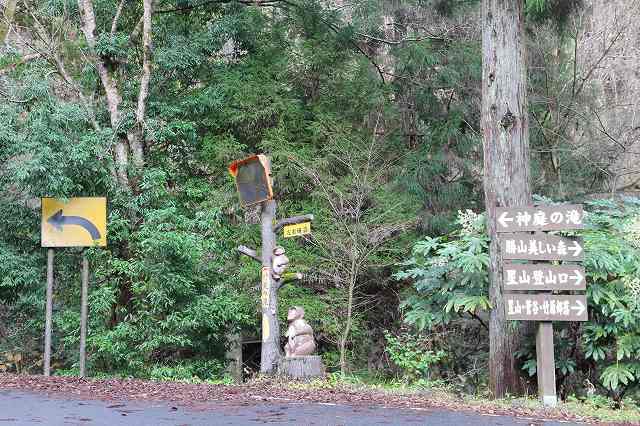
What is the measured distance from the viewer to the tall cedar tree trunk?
29.8ft

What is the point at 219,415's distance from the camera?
6559 mm

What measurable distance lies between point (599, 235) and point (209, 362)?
6.95m

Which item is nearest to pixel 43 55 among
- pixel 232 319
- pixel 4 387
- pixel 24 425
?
pixel 232 319

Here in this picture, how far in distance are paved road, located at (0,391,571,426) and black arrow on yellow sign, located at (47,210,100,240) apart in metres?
3.62

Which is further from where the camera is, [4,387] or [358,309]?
[358,309]

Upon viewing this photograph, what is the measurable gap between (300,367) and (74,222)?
4117 mm

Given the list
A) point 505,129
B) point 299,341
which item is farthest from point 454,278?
point 299,341

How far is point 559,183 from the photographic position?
14.9 metres

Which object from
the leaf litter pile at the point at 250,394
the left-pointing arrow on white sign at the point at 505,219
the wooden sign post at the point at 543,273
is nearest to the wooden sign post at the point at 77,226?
the leaf litter pile at the point at 250,394

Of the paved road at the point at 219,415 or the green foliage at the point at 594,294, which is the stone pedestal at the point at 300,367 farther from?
the paved road at the point at 219,415

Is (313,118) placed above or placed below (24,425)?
above

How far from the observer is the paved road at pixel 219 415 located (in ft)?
20.3

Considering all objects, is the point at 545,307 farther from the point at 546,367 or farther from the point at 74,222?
the point at 74,222

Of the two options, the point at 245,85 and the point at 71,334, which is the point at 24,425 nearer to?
the point at 71,334
